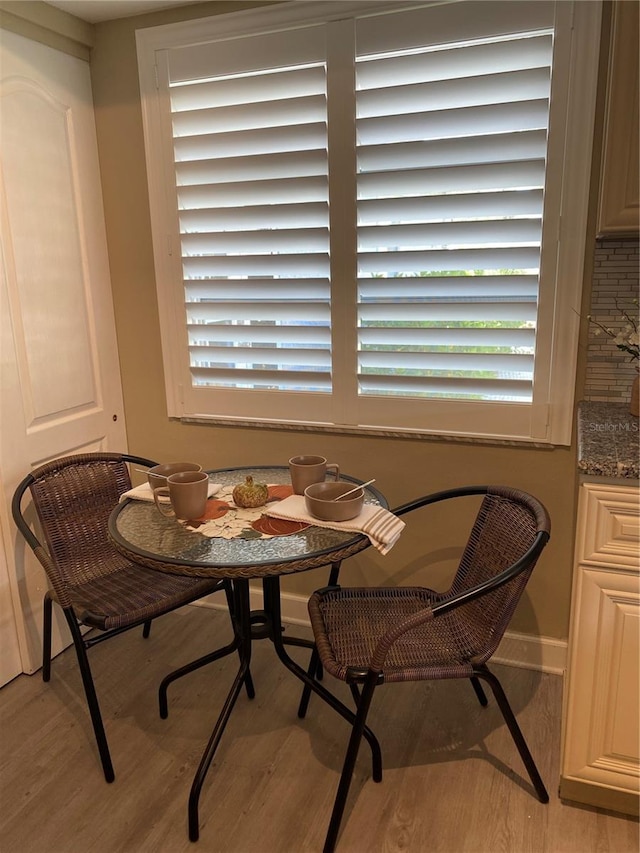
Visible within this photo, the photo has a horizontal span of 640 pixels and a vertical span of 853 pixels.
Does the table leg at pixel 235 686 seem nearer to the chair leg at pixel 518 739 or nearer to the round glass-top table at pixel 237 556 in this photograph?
the round glass-top table at pixel 237 556

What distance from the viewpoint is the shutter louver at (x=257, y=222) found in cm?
212

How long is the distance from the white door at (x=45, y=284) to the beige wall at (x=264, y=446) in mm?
82

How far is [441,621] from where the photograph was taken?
177 cm

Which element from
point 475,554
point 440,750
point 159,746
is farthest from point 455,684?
point 159,746

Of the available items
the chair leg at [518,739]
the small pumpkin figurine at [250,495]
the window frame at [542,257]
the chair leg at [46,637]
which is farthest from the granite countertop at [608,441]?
the chair leg at [46,637]

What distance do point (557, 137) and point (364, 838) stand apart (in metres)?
2.04

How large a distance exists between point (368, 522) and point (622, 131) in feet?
4.02

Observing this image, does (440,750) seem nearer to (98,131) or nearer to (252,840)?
(252,840)

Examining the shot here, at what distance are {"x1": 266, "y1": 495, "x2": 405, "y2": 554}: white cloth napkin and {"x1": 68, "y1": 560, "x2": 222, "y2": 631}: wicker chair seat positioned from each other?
1.38 feet

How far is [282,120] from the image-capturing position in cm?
213

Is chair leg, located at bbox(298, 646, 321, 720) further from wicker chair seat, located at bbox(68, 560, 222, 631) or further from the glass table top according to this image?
the glass table top

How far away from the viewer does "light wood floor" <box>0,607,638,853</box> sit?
156cm

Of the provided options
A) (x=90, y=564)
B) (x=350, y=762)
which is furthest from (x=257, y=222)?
(x=350, y=762)

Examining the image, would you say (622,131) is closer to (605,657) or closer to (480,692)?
(605,657)
